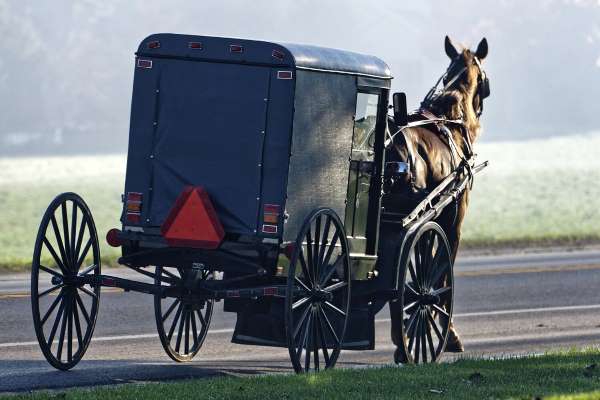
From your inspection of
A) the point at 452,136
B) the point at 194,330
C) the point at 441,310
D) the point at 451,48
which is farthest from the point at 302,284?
the point at 451,48

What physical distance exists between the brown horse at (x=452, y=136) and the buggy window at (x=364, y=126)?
93 cm

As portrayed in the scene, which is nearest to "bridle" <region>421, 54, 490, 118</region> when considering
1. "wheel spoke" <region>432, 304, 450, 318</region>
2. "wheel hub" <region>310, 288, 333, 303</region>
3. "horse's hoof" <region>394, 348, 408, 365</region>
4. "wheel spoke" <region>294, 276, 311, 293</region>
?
"wheel spoke" <region>432, 304, 450, 318</region>

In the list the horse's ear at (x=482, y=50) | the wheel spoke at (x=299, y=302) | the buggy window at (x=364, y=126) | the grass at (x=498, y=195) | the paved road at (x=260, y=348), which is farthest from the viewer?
the grass at (x=498, y=195)

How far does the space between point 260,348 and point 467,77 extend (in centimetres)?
399

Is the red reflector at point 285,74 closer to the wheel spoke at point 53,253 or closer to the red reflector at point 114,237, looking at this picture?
the red reflector at point 114,237

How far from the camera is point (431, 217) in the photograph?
488 inches

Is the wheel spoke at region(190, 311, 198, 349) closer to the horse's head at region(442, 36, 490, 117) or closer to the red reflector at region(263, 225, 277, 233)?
the red reflector at region(263, 225, 277, 233)

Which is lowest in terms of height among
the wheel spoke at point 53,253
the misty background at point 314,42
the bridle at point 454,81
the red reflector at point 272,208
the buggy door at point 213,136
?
the wheel spoke at point 53,253

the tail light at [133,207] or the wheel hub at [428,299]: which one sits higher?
the tail light at [133,207]

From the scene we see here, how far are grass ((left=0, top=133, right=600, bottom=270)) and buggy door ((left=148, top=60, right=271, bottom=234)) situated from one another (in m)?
10.9

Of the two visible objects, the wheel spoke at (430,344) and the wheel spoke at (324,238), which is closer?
the wheel spoke at (324,238)

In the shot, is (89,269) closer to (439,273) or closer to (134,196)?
(134,196)

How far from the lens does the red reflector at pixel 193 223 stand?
405 inches

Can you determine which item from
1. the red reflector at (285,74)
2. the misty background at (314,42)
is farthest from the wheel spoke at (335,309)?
the misty background at (314,42)
